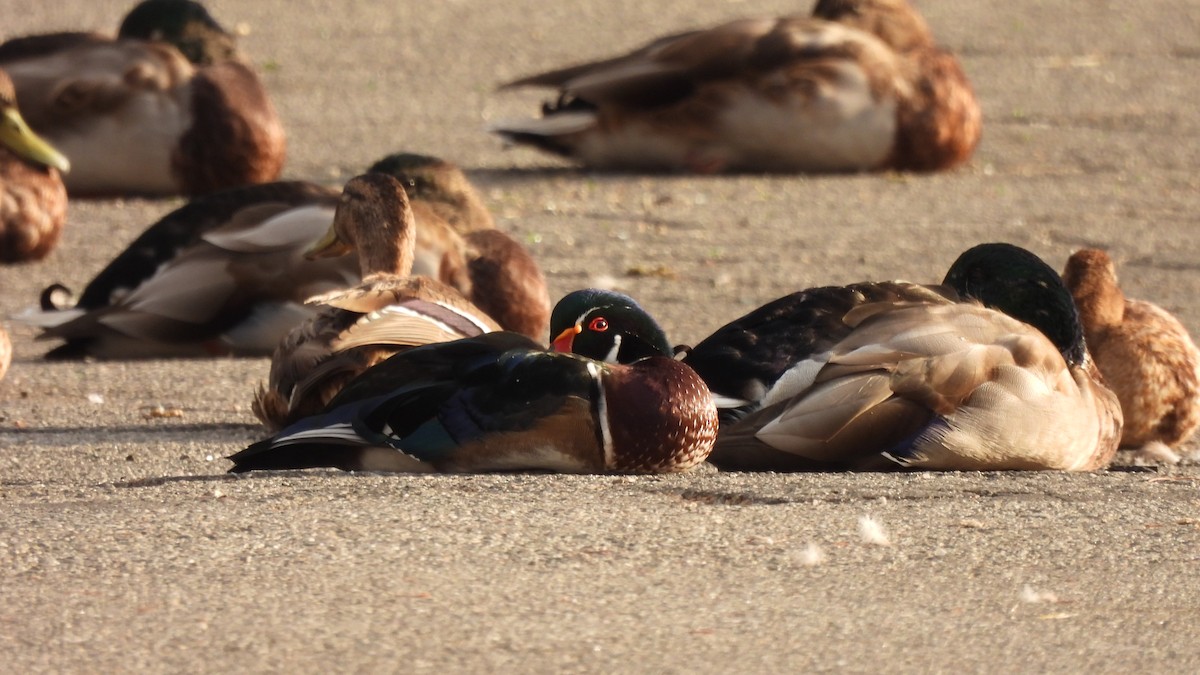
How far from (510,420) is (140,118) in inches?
245

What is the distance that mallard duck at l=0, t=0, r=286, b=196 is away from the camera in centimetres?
1040

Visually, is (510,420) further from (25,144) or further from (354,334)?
(25,144)

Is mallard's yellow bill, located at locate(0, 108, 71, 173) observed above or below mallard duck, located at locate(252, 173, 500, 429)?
below

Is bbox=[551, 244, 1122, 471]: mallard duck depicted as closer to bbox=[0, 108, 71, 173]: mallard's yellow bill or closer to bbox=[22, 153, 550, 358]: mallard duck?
bbox=[22, 153, 550, 358]: mallard duck

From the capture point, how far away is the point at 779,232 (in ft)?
31.6

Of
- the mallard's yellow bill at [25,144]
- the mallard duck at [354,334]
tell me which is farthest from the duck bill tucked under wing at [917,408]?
the mallard's yellow bill at [25,144]

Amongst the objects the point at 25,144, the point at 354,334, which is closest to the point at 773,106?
the point at 25,144

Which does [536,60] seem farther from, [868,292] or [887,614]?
[887,614]

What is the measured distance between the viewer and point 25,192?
897cm

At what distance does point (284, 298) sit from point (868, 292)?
263cm

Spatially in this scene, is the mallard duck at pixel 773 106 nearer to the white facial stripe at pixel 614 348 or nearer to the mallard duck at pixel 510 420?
the white facial stripe at pixel 614 348

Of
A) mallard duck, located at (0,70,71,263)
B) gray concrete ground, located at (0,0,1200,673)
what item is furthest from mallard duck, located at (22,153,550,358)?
mallard duck, located at (0,70,71,263)

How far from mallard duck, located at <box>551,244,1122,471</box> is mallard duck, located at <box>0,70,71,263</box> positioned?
4.31 meters

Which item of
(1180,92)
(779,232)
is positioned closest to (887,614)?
(779,232)
